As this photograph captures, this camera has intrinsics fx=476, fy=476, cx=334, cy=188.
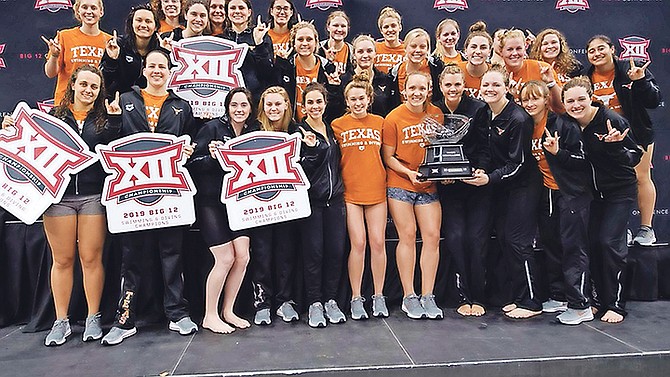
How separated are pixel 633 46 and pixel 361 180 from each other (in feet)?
11.8

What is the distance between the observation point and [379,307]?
3.22 metres

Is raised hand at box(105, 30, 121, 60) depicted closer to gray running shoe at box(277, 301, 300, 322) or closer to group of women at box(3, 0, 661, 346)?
group of women at box(3, 0, 661, 346)

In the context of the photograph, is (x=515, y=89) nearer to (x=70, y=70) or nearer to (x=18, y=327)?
(x=70, y=70)

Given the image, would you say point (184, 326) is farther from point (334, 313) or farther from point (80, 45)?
point (80, 45)

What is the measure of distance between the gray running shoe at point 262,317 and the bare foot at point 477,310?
1.38 metres

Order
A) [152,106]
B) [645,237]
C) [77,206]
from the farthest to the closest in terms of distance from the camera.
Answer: [645,237] < [152,106] < [77,206]

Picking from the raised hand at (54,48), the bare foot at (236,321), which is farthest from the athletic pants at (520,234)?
the raised hand at (54,48)

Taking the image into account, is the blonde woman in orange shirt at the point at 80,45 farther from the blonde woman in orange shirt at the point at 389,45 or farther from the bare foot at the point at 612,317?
the bare foot at the point at 612,317

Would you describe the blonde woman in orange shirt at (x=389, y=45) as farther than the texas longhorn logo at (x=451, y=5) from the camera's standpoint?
No

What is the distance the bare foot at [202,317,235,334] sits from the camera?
2951mm

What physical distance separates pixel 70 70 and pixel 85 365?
82.2 inches

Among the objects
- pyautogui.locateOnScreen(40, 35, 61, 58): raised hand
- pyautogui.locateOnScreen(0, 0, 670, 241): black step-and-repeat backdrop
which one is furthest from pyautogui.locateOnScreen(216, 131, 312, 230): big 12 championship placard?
pyautogui.locateOnScreen(0, 0, 670, 241): black step-and-repeat backdrop

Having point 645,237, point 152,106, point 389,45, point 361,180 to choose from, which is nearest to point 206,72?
point 152,106

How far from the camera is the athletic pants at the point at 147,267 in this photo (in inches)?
115
